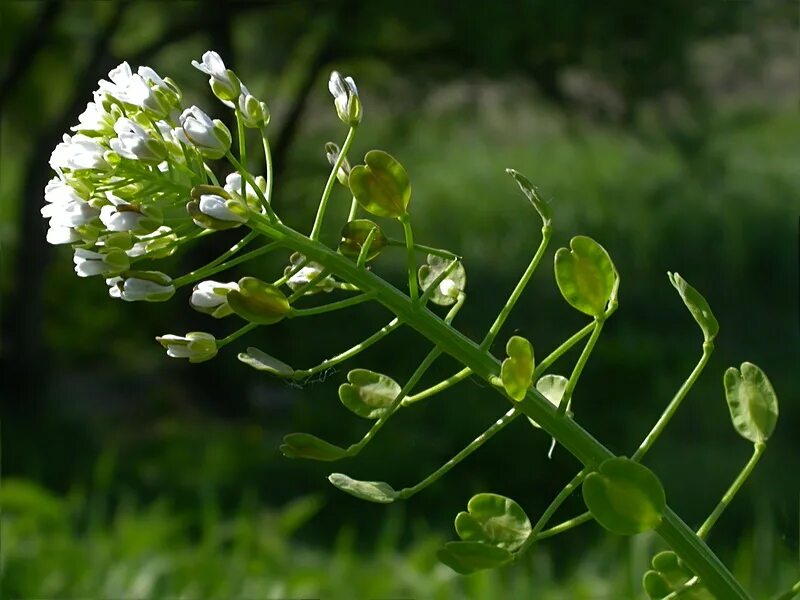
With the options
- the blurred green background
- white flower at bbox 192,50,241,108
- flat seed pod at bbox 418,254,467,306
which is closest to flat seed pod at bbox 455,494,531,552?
flat seed pod at bbox 418,254,467,306

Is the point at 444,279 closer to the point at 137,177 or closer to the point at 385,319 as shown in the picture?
the point at 137,177

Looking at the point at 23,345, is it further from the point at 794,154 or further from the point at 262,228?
the point at 794,154

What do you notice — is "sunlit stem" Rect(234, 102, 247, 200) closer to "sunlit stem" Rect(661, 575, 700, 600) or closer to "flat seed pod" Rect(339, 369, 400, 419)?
"flat seed pod" Rect(339, 369, 400, 419)

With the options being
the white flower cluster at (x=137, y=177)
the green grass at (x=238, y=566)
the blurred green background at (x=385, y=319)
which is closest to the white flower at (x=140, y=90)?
the white flower cluster at (x=137, y=177)

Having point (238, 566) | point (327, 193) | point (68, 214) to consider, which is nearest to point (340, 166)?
point (327, 193)

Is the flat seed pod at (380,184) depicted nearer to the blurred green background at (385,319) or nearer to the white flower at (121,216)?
the white flower at (121,216)

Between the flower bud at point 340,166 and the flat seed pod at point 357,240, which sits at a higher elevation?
the flower bud at point 340,166
